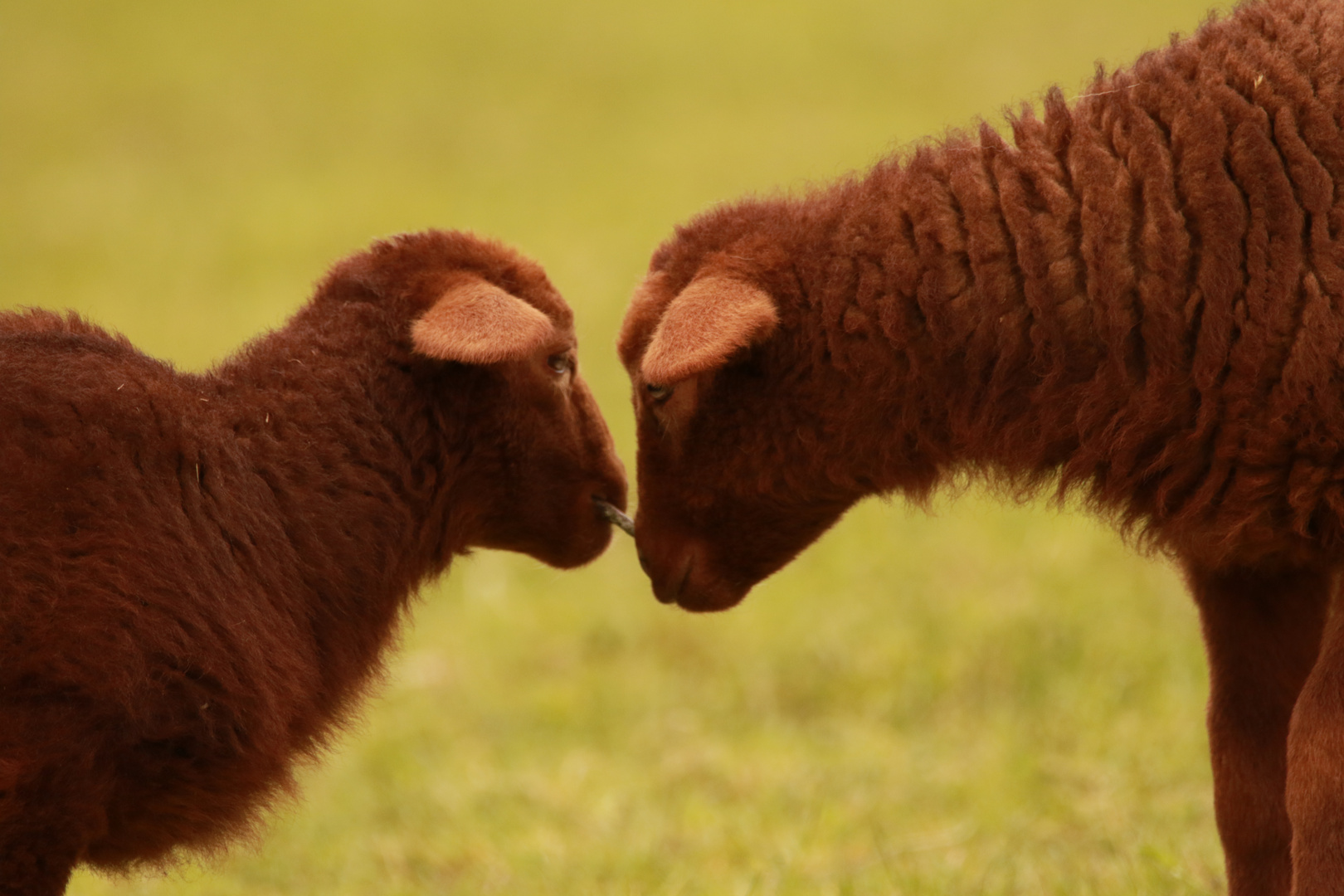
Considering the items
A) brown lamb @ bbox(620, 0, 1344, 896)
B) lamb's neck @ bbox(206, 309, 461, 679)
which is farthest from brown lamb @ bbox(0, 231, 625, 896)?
brown lamb @ bbox(620, 0, 1344, 896)

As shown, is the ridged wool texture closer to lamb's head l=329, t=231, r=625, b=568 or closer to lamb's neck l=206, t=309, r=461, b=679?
lamb's head l=329, t=231, r=625, b=568

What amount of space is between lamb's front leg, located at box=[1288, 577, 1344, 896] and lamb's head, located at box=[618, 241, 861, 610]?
1.40 m

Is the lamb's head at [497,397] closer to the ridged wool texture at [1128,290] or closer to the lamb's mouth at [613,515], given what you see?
the lamb's mouth at [613,515]

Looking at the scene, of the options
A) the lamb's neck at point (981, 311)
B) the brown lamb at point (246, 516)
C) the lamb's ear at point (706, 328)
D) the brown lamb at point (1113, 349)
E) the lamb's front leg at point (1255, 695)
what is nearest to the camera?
the brown lamb at point (246, 516)

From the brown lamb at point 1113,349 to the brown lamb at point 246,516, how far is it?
1.37 ft

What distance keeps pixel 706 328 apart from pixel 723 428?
0.49 meters

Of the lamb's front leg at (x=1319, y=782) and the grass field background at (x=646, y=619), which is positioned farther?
the grass field background at (x=646, y=619)

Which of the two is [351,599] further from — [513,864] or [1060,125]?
[1060,125]

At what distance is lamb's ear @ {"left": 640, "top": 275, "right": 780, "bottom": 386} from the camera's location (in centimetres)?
439

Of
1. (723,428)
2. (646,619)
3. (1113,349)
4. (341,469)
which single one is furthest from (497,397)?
(646,619)

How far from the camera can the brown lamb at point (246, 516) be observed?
389cm

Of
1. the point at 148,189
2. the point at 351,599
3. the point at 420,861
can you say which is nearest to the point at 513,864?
the point at 420,861

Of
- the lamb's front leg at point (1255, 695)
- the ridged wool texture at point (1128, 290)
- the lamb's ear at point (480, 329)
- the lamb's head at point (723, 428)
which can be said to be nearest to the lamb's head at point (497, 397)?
the lamb's ear at point (480, 329)

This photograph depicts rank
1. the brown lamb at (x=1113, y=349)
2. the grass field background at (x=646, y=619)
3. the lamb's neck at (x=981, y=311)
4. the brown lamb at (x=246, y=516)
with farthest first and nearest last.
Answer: the grass field background at (x=646, y=619)
the lamb's neck at (x=981, y=311)
the brown lamb at (x=1113, y=349)
the brown lamb at (x=246, y=516)
